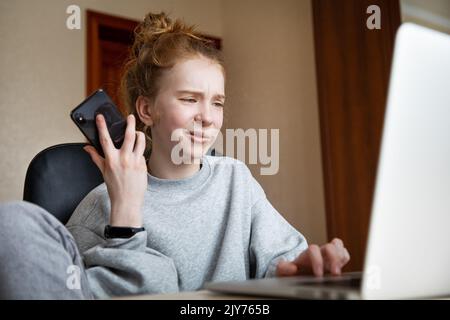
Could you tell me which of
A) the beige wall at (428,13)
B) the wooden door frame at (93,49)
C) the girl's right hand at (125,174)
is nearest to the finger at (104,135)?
the girl's right hand at (125,174)

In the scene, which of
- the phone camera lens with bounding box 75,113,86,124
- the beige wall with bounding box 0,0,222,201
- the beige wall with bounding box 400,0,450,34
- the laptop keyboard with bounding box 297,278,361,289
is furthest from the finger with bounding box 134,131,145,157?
the beige wall with bounding box 0,0,222,201

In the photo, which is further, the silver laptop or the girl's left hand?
the girl's left hand

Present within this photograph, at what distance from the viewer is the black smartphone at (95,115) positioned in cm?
101

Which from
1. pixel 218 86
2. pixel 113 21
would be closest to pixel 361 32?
pixel 113 21

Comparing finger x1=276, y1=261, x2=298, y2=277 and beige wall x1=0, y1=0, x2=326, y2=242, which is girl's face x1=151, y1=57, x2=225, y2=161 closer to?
finger x1=276, y1=261, x2=298, y2=277

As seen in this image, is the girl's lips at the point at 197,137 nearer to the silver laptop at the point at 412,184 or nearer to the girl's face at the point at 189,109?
the girl's face at the point at 189,109

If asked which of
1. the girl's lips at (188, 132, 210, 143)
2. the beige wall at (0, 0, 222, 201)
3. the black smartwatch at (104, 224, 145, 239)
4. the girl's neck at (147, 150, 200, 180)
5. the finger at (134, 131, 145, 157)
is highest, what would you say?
the beige wall at (0, 0, 222, 201)

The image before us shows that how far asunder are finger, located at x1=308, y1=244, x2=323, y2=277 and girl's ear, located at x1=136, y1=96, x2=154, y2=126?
673 mm

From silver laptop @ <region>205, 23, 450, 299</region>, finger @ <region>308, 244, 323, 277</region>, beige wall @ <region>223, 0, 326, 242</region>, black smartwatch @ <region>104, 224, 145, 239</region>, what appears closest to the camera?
silver laptop @ <region>205, 23, 450, 299</region>

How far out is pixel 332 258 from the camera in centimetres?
78

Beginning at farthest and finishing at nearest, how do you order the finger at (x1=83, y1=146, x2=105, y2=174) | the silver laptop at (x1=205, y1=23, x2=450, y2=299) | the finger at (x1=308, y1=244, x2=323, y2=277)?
the finger at (x1=83, y1=146, x2=105, y2=174) → the finger at (x1=308, y1=244, x2=323, y2=277) → the silver laptop at (x1=205, y1=23, x2=450, y2=299)

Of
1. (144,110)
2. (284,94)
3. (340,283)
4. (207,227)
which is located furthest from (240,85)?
(340,283)

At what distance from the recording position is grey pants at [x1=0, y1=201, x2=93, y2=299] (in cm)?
59

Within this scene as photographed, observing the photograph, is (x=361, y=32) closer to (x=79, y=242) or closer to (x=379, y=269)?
(x=79, y=242)
